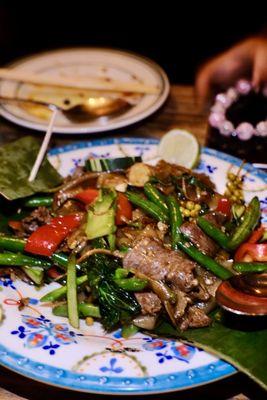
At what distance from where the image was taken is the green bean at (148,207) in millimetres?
2914

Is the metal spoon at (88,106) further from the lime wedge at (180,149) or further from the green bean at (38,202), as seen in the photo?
the green bean at (38,202)

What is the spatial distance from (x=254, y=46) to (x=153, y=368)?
16.1 ft

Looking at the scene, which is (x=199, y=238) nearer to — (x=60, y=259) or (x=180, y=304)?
(x=180, y=304)

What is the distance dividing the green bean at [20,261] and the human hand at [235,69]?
266 centimetres

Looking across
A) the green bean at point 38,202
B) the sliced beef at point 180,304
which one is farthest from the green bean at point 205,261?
the green bean at point 38,202

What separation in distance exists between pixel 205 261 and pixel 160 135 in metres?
1.98

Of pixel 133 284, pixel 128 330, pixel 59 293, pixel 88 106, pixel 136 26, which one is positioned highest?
pixel 136 26

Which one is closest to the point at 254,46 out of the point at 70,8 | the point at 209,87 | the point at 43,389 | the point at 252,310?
the point at 209,87

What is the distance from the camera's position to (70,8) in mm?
8758

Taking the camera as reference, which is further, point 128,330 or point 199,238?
point 199,238

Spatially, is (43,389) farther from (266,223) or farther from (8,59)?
(8,59)

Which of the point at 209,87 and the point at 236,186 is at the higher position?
the point at 209,87

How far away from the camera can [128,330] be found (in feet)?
8.16

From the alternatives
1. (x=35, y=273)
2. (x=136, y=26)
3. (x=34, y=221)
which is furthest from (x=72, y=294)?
(x=136, y=26)
